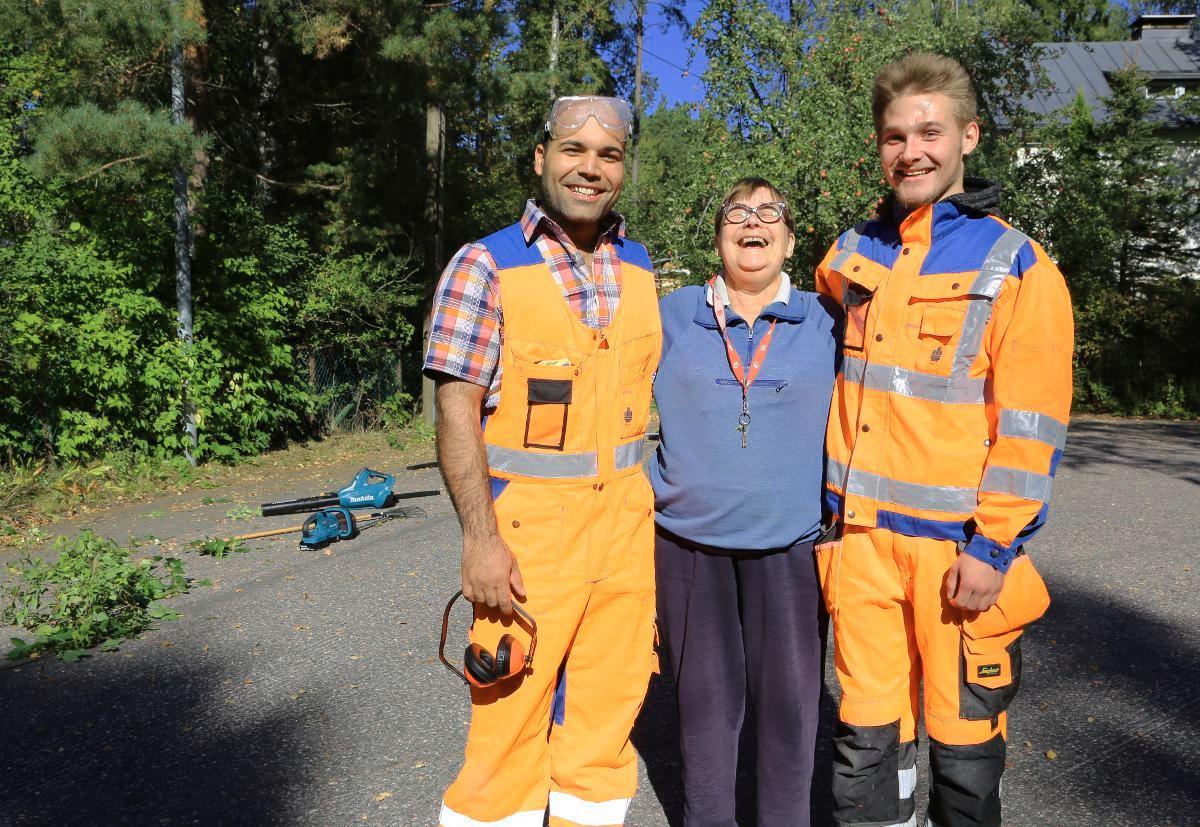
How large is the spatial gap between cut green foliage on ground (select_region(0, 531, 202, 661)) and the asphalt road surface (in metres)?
0.17

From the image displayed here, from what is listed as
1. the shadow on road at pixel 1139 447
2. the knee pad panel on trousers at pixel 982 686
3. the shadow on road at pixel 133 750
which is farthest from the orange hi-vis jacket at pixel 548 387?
the shadow on road at pixel 1139 447

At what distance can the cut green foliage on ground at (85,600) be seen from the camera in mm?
4957

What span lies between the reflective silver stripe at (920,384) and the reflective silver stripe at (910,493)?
0.77 ft

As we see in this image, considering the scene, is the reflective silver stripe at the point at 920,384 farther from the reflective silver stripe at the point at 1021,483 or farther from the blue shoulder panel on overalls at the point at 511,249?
the blue shoulder panel on overalls at the point at 511,249

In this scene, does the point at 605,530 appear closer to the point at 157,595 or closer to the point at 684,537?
the point at 684,537

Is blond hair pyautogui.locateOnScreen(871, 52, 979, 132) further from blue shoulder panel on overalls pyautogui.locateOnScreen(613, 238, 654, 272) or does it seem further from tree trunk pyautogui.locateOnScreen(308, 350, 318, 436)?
tree trunk pyautogui.locateOnScreen(308, 350, 318, 436)

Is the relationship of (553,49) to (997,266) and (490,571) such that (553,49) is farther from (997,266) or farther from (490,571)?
(490,571)

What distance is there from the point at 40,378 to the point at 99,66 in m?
3.46

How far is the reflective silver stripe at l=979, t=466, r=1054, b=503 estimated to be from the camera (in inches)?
89.6

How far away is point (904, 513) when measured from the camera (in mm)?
2428

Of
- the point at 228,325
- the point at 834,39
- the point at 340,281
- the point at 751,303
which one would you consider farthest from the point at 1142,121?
the point at 751,303

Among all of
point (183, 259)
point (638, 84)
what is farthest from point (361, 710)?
point (638, 84)

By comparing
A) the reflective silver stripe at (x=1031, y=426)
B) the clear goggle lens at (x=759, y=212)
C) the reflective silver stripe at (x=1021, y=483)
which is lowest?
the reflective silver stripe at (x=1021, y=483)

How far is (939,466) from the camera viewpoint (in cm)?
238
